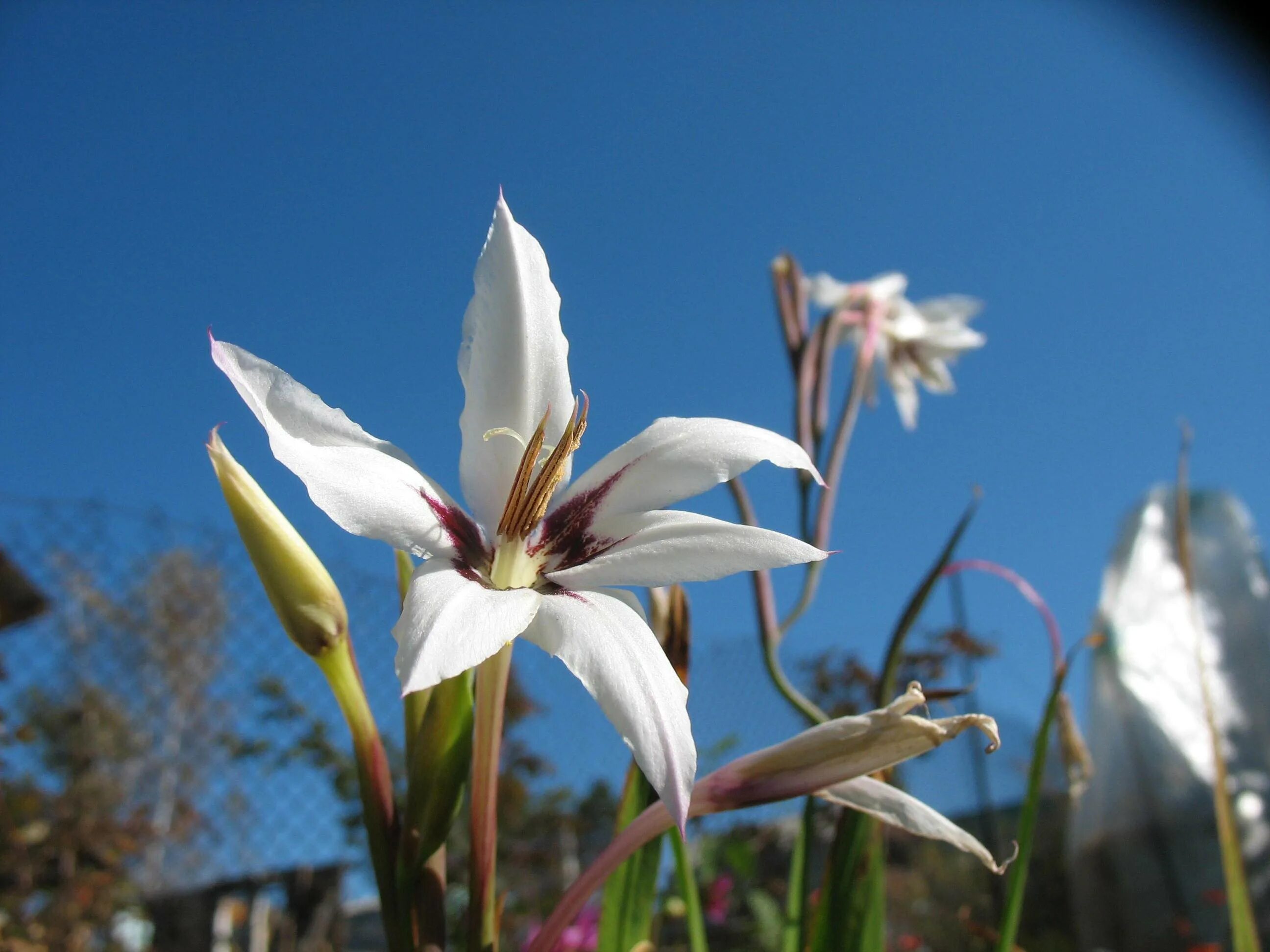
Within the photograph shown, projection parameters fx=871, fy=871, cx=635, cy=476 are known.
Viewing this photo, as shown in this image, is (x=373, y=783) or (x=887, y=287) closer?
(x=373, y=783)

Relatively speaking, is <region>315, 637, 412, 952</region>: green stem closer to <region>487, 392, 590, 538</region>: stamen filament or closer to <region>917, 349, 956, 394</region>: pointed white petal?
<region>487, 392, 590, 538</region>: stamen filament

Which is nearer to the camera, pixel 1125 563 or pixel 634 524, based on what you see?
pixel 634 524

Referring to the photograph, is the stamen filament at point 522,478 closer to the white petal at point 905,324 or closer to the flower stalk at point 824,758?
the flower stalk at point 824,758

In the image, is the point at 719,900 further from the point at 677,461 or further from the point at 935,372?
the point at 677,461

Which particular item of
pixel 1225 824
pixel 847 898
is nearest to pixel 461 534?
pixel 847 898

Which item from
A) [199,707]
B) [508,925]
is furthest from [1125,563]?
[199,707]

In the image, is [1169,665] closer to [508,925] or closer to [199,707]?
[508,925]

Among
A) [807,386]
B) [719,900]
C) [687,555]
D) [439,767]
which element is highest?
[807,386]
